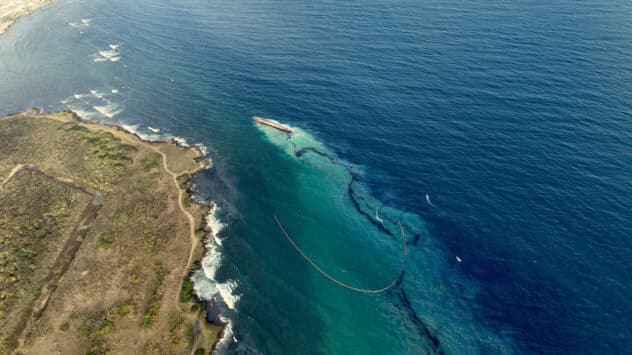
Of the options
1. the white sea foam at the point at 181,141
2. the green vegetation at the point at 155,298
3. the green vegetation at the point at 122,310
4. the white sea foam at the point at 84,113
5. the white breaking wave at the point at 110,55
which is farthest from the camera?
the white breaking wave at the point at 110,55

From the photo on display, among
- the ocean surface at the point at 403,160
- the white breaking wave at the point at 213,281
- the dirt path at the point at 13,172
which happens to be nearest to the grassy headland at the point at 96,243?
the dirt path at the point at 13,172

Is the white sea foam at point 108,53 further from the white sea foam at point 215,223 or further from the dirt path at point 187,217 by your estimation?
the white sea foam at point 215,223

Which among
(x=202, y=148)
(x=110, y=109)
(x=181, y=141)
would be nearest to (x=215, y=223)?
(x=202, y=148)

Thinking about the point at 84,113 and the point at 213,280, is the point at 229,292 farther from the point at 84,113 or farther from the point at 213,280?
the point at 84,113

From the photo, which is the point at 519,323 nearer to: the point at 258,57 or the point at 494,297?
the point at 494,297

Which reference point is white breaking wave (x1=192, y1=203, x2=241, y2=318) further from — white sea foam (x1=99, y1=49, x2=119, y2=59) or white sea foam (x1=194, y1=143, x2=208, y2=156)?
white sea foam (x1=99, y1=49, x2=119, y2=59)

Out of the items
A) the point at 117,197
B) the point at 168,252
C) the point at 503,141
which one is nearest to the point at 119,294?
the point at 168,252
